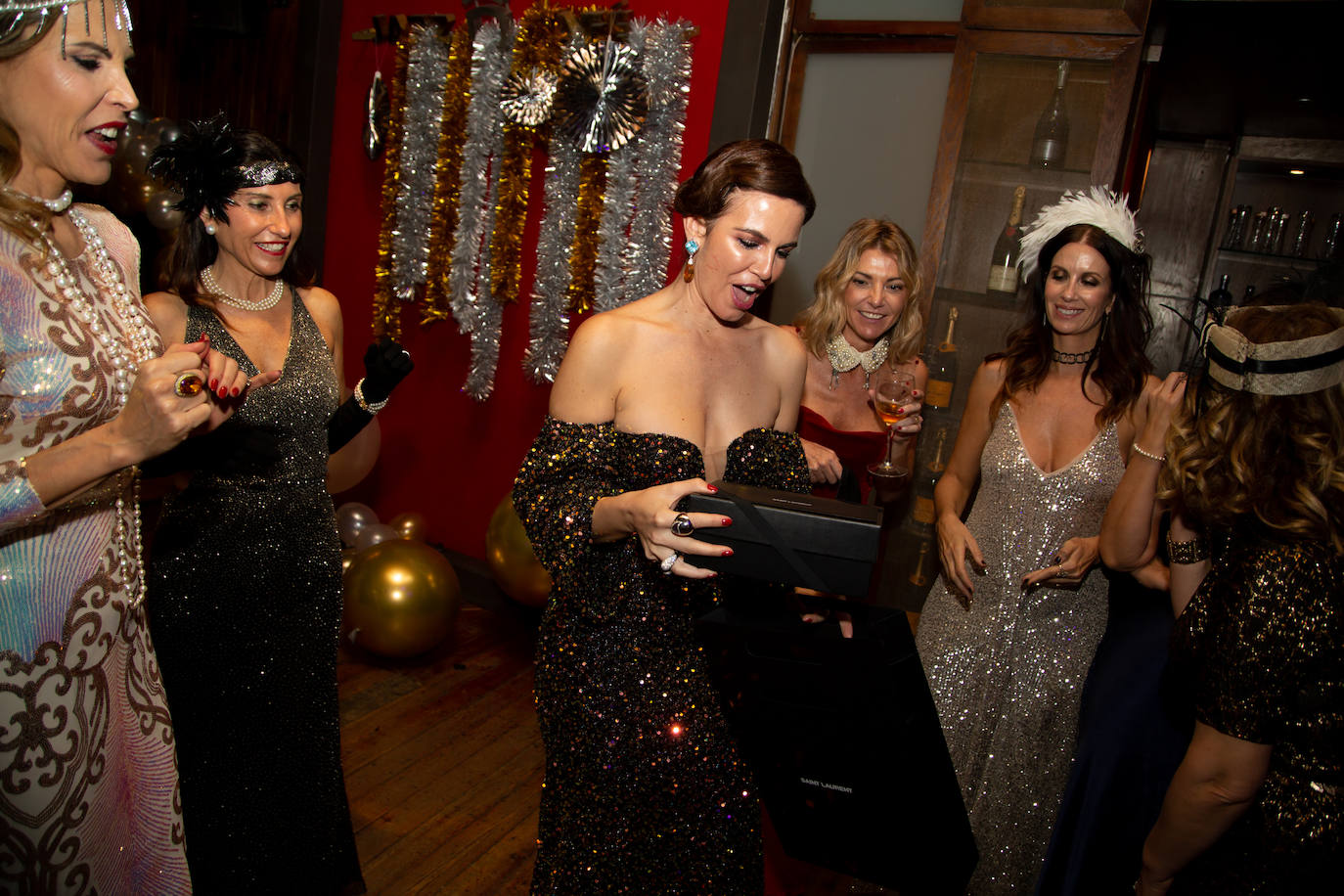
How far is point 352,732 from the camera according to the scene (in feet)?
10.4

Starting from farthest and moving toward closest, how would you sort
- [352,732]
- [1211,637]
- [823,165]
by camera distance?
[823,165] < [352,732] < [1211,637]

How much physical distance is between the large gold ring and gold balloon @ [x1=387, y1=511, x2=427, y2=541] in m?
3.07

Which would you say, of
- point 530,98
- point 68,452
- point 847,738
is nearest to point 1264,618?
point 847,738

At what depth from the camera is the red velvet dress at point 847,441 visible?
9.30 ft

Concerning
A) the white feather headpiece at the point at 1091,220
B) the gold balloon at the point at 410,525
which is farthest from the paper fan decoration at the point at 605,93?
the gold balloon at the point at 410,525

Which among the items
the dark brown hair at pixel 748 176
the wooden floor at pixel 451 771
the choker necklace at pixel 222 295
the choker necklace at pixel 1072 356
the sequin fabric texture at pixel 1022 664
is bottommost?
the wooden floor at pixel 451 771

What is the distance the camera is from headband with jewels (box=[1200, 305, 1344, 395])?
1508mm

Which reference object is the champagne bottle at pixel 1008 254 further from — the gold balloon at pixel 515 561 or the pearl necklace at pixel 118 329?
the pearl necklace at pixel 118 329

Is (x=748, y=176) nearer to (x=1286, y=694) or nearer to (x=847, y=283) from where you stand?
(x=1286, y=694)

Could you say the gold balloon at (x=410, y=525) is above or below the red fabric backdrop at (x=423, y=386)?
below

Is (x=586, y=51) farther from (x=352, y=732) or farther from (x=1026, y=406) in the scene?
(x=352, y=732)

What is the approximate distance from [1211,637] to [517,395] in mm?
3262

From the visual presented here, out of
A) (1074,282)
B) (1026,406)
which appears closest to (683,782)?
(1026,406)

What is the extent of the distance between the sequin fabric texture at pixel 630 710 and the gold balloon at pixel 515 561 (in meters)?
1.95
